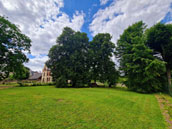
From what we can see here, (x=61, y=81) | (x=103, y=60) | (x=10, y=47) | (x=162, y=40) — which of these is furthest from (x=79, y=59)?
(x=162, y=40)

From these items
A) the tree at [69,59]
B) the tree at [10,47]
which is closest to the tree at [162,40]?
the tree at [69,59]

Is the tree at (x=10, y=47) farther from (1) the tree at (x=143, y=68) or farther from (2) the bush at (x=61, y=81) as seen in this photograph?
(1) the tree at (x=143, y=68)

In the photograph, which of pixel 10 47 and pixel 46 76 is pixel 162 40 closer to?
pixel 10 47

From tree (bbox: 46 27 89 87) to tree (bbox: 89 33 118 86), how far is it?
2.49 m

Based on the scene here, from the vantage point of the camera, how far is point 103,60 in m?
23.6

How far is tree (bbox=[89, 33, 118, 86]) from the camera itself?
22234 millimetres

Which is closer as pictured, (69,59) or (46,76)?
(69,59)

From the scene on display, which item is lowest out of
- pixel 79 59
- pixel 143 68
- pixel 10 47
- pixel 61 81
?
pixel 61 81

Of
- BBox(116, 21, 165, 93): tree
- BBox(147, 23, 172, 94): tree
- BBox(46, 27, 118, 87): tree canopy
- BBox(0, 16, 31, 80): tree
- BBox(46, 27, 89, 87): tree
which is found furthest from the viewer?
BBox(46, 27, 118, 87): tree canopy

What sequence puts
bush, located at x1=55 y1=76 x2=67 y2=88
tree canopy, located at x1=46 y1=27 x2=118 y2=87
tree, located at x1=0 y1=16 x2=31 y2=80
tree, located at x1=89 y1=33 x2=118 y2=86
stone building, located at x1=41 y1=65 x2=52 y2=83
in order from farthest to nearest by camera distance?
stone building, located at x1=41 y1=65 x2=52 y2=83
tree, located at x1=89 y1=33 x2=118 y2=86
tree canopy, located at x1=46 y1=27 x2=118 y2=87
bush, located at x1=55 y1=76 x2=67 y2=88
tree, located at x1=0 y1=16 x2=31 y2=80

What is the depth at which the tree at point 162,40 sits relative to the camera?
43.6ft

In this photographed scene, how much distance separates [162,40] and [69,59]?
19366mm

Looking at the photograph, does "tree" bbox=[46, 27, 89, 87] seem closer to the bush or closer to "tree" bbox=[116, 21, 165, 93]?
the bush

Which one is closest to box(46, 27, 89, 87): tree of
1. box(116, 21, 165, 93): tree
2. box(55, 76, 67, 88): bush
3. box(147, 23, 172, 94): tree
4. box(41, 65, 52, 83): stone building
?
box(55, 76, 67, 88): bush
